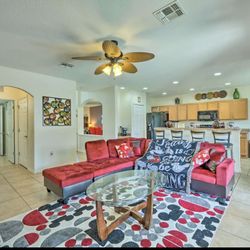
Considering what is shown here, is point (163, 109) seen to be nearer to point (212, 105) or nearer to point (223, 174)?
point (212, 105)

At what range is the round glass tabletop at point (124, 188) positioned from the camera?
1.92 metres

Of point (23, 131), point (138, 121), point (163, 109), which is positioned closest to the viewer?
point (23, 131)

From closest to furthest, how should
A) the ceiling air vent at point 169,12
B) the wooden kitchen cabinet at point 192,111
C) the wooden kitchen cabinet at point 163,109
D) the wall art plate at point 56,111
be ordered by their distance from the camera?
the ceiling air vent at point 169,12 < the wall art plate at point 56,111 < the wooden kitchen cabinet at point 192,111 < the wooden kitchen cabinet at point 163,109

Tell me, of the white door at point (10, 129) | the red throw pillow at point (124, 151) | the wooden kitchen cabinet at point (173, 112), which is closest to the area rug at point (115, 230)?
the red throw pillow at point (124, 151)

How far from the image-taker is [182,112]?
7.58m

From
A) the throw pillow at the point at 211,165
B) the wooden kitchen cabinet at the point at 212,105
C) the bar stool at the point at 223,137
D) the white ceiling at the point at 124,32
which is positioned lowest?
the throw pillow at the point at 211,165

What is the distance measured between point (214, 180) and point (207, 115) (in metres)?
4.71

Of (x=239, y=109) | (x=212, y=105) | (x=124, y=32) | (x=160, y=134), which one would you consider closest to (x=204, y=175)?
(x=124, y=32)

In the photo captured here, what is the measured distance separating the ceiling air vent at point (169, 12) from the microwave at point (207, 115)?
18.1 ft

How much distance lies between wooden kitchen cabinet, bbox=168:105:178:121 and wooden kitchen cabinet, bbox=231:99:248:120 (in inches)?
88.5

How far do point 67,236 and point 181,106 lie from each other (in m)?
6.90

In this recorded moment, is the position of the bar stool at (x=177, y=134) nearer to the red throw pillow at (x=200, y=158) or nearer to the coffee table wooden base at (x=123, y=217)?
the red throw pillow at (x=200, y=158)

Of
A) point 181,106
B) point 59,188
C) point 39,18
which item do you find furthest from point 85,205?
point 181,106

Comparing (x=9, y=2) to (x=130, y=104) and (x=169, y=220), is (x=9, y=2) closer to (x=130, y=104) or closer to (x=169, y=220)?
(x=169, y=220)
